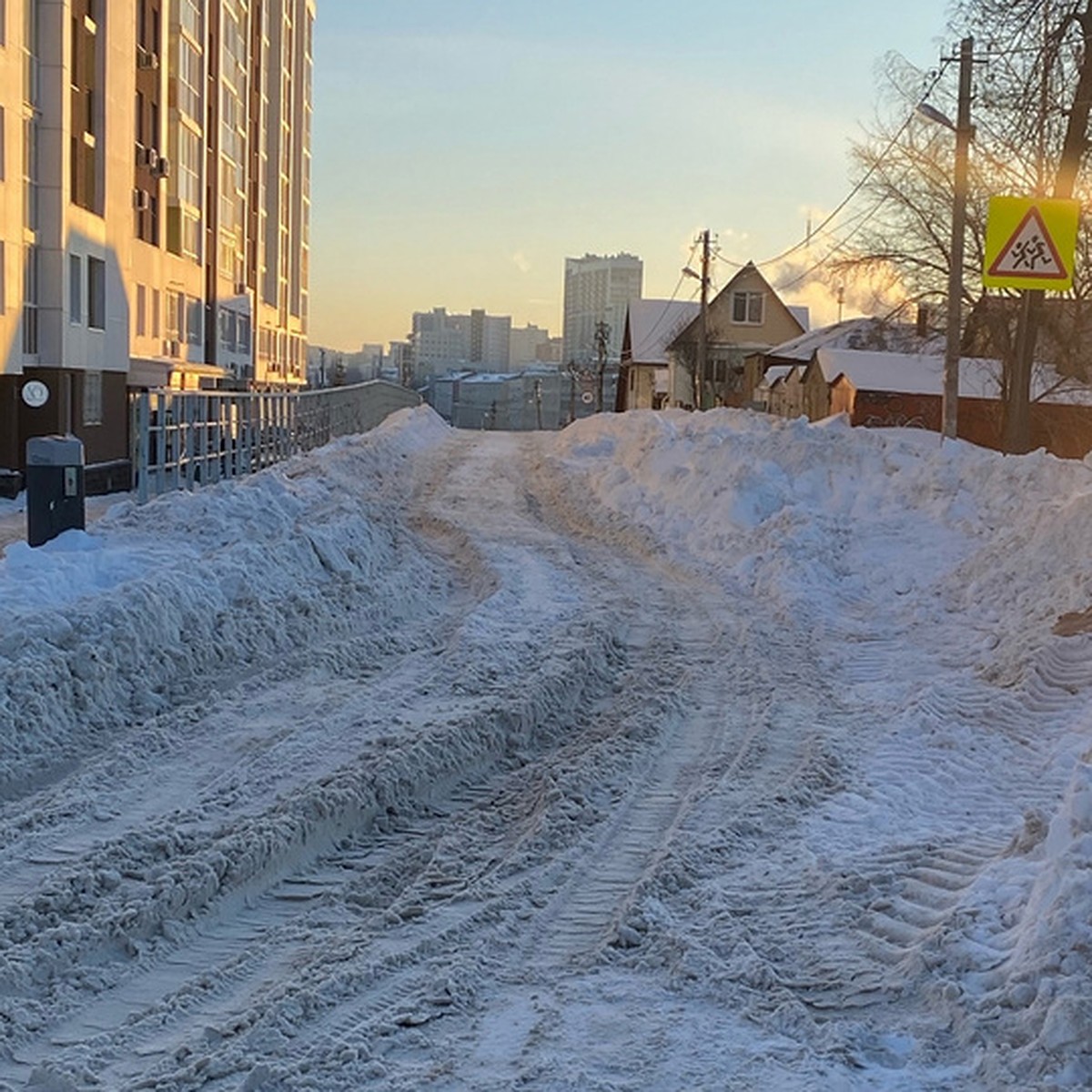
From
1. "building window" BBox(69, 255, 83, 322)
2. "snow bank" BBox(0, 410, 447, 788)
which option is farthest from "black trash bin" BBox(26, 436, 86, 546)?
"building window" BBox(69, 255, 83, 322)

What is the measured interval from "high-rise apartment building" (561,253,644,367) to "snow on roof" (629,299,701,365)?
213ft

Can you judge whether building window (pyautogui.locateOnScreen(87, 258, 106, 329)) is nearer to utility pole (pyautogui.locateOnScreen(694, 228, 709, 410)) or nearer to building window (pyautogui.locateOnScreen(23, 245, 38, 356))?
building window (pyautogui.locateOnScreen(23, 245, 38, 356))

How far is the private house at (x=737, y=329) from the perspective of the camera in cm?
7150

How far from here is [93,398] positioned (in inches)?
Answer: 1284

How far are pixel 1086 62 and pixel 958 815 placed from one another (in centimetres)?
1987

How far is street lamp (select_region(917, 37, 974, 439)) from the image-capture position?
19.3m

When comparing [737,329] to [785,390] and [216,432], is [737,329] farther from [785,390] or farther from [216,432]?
[216,432]

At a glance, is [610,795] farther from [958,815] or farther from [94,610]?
[94,610]

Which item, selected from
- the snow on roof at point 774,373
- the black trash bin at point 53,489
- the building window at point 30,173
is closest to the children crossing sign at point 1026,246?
the black trash bin at point 53,489

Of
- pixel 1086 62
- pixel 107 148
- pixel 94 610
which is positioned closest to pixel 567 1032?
pixel 94 610

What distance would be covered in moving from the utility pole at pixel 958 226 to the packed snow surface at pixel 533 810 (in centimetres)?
611

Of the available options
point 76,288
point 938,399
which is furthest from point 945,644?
point 938,399

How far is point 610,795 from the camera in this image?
21.5 feet

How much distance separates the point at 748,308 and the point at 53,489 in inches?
2549
